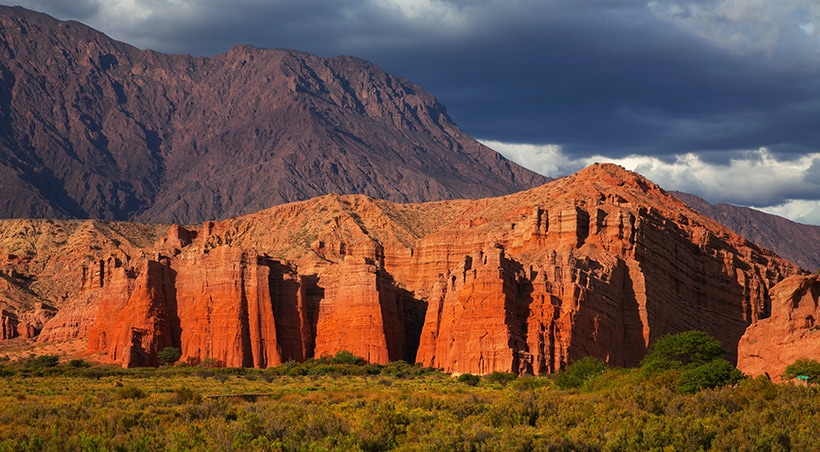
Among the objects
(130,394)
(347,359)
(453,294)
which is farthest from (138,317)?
(130,394)

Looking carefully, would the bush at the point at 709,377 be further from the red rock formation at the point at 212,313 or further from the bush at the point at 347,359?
the red rock formation at the point at 212,313

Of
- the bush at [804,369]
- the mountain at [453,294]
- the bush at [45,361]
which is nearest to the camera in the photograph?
the bush at [804,369]

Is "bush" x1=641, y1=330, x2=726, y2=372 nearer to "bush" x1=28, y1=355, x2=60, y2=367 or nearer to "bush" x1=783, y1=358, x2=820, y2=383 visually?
"bush" x1=783, y1=358, x2=820, y2=383

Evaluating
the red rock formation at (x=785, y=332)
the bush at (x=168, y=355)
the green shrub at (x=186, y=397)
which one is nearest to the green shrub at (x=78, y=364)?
the bush at (x=168, y=355)

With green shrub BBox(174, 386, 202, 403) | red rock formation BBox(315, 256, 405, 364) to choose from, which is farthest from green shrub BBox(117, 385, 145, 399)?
red rock formation BBox(315, 256, 405, 364)

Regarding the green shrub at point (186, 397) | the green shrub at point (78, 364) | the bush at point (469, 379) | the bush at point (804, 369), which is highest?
A: the green shrub at point (78, 364)

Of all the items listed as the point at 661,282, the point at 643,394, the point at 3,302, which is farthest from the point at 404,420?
the point at 3,302

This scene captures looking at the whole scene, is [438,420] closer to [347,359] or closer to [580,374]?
[580,374]

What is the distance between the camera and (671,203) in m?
182

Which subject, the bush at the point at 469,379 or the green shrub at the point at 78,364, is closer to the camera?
the bush at the point at 469,379

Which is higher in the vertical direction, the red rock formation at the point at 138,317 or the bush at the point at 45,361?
the red rock formation at the point at 138,317

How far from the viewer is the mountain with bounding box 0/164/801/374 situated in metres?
120

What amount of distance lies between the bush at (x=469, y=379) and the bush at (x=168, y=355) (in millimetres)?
31183

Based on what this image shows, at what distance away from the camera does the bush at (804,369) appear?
71.0 meters
